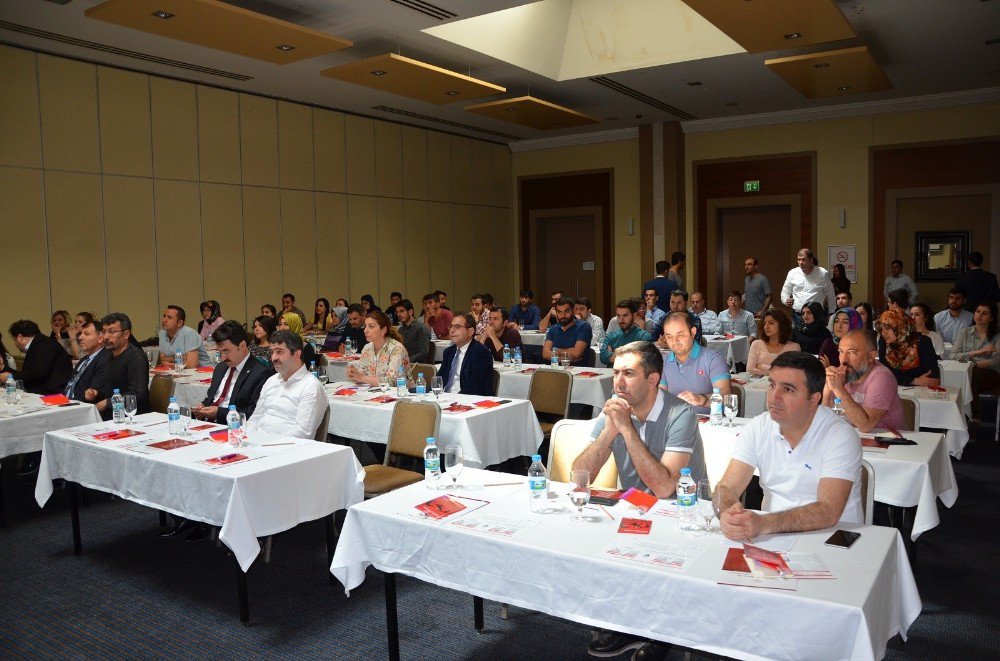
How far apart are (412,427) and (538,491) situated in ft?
6.59

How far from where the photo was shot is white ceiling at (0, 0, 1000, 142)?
8523 mm

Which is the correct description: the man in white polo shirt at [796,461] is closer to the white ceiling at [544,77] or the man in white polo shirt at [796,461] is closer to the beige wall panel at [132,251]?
the white ceiling at [544,77]

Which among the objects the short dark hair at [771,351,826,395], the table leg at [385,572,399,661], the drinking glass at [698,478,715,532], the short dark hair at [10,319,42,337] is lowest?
the table leg at [385,572,399,661]

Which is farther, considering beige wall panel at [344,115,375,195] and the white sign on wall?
the white sign on wall

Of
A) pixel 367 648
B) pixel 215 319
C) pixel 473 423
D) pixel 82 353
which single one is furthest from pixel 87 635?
pixel 215 319

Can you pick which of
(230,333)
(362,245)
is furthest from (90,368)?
(362,245)

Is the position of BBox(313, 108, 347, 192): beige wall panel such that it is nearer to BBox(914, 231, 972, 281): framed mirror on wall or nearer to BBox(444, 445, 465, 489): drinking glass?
BBox(914, 231, 972, 281): framed mirror on wall

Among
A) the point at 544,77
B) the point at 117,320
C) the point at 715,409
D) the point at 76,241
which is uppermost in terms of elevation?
the point at 544,77

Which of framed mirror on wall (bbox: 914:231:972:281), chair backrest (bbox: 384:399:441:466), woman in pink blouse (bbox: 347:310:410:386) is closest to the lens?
chair backrest (bbox: 384:399:441:466)

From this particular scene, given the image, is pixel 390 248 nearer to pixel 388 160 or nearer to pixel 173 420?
pixel 388 160

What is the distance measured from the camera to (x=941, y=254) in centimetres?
1373

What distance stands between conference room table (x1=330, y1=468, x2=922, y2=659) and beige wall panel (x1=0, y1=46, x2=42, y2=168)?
28.2ft

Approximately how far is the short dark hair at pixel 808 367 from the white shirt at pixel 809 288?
9067 millimetres

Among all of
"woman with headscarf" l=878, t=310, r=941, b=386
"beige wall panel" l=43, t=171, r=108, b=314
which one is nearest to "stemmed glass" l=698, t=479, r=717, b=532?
"woman with headscarf" l=878, t=310, r=941, b=386
